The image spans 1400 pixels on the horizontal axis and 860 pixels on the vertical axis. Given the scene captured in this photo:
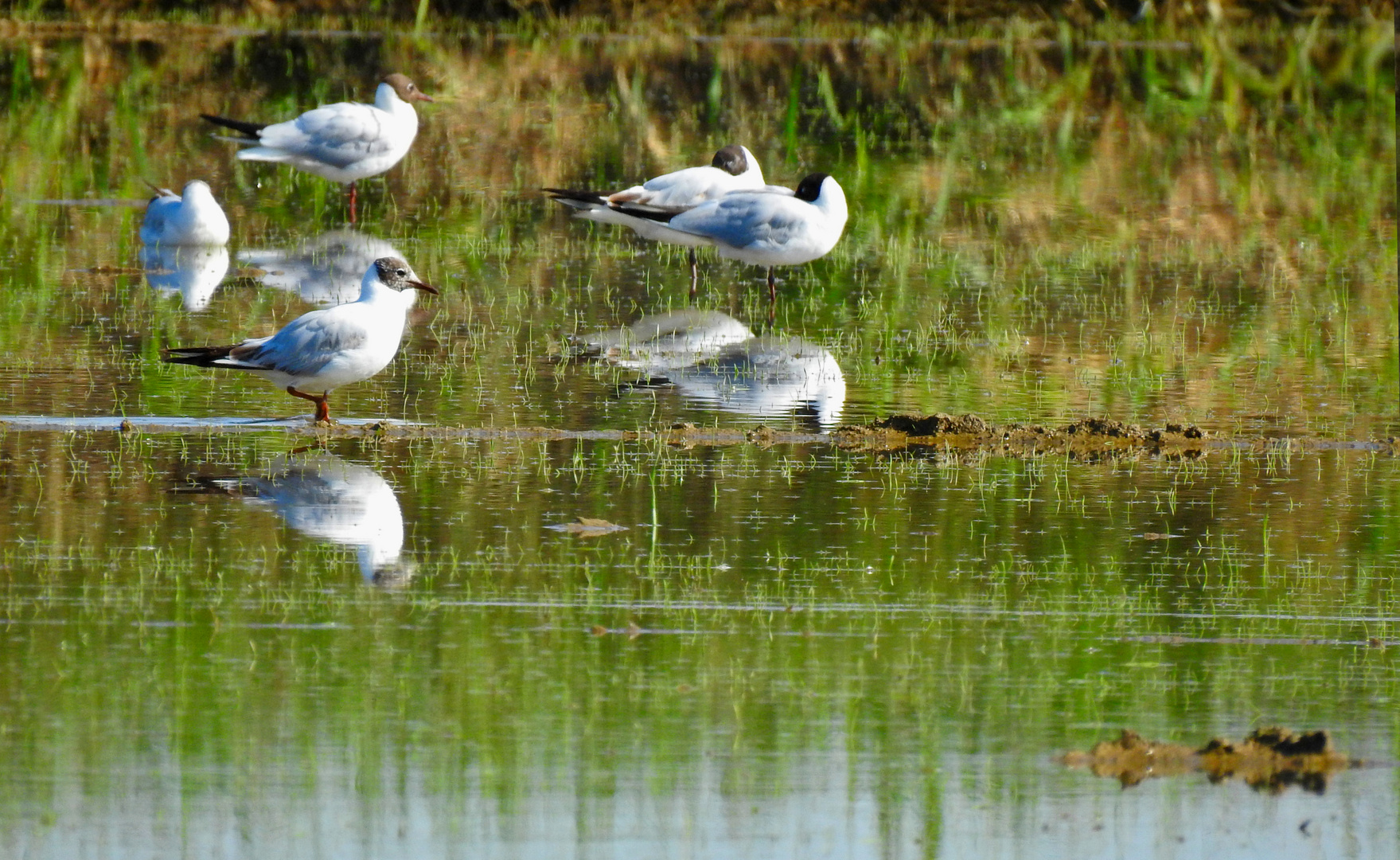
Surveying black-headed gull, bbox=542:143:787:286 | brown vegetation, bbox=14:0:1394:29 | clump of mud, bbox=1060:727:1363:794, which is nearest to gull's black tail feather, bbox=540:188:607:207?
black-headed gull, bbox=542:143:787:286

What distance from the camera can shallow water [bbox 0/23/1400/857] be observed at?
4.86m

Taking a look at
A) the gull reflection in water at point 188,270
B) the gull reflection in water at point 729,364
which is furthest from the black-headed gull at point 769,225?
the gull reflection in water at point 188,270

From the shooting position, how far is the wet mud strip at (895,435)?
29.2 ft

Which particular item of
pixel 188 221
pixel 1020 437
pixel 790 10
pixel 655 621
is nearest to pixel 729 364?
pixel 1020 437

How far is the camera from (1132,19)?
2931cm

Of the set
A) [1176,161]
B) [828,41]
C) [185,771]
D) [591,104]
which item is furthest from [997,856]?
[828,41]

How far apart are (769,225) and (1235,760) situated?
8107mm

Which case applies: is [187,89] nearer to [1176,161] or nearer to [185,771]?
[1176,161]

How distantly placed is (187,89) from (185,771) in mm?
18493

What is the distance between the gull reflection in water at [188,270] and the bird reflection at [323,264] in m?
0.21

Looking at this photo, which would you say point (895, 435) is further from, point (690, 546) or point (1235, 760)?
point (1235, 760)

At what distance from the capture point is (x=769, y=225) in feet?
42.5

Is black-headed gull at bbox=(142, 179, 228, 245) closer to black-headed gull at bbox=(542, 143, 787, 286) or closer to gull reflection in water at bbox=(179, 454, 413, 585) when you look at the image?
black-headed gull at bbox=(542, 143, 787, 286)

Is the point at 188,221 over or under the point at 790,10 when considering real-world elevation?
under
